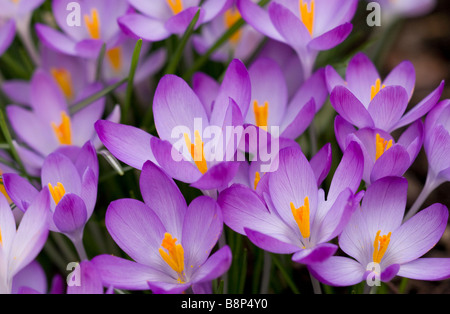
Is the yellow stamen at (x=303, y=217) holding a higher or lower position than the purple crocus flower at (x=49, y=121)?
lower

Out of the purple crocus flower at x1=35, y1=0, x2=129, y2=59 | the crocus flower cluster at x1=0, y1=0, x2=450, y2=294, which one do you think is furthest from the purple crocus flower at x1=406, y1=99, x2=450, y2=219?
the purple crocus flower at x1=35, y1=0, x2=129, y2=59

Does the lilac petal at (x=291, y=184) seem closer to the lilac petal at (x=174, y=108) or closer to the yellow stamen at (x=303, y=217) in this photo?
the yellow stamen at (x=303, y=217)

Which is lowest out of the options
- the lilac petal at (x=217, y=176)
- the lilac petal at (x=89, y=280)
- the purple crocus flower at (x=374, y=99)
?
the lilac petal at (x=89, y=280)

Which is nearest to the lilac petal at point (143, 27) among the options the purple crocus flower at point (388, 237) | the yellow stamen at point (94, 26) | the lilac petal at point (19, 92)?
the yellow stamen at point (94, 26)

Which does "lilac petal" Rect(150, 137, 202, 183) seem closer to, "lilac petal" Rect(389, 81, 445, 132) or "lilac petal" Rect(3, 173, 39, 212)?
"lilac petal" Rect(3, 173, 39, 212)

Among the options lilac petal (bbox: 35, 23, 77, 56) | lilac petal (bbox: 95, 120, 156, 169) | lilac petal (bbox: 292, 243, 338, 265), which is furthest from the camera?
lilac petal (bbox: 35, 23, 77, 56)

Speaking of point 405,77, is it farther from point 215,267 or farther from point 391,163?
point 215,267

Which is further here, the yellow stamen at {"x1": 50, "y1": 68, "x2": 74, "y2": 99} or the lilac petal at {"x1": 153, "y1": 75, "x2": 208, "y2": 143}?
the yellow stamen at {"x1": 50, "y1": 68, "x2": 74, "y2": 99}
